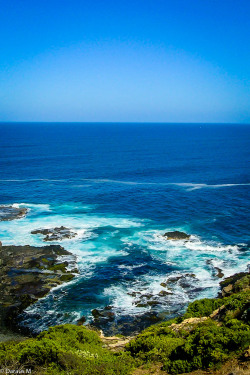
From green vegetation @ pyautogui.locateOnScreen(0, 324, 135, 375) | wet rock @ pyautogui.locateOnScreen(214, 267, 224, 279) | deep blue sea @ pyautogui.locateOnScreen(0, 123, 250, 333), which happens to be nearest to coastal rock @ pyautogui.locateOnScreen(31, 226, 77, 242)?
deep blue sea @ pyautogui.locateOnScreen(0, 123, 250, 333)

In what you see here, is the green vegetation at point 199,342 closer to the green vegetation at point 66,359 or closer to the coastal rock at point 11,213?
the green vegetation at point 66,359

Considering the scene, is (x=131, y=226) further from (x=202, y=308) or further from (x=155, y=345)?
(x=155, y=345)

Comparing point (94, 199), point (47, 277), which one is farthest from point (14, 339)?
point (94, 199)

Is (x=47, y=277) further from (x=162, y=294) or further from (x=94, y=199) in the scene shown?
(x=94, y=199)

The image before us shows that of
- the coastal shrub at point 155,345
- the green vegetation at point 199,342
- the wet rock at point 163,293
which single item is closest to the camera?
the green vegetation at point 199,342

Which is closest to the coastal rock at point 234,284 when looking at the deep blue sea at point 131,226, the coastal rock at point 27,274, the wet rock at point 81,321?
the deep blue sea at point 131,226

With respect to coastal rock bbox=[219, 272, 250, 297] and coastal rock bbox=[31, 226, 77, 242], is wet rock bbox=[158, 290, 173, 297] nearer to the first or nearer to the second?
coastal rock bbox=[219, 272, 250, 297]
